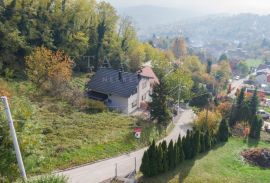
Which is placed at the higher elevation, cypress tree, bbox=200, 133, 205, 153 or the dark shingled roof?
the dark shingled roof

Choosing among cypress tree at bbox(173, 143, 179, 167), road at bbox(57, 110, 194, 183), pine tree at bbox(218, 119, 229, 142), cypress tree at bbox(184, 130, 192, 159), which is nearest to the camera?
road at bbox(57, 110, 194, 183)

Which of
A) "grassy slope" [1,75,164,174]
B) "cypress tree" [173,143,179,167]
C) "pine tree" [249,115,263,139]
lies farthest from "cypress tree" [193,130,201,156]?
"pine tree" [249,115,263,139]

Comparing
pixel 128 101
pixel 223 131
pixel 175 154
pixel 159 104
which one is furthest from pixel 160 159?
pixel 128 101

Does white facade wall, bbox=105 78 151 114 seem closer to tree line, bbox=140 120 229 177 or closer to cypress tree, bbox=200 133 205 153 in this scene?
tree line, bbox=140 120 229 177

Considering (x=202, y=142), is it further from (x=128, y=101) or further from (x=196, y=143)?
(x=128, y=101)

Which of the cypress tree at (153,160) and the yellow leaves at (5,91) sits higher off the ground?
the yellow leaves at (5,91)

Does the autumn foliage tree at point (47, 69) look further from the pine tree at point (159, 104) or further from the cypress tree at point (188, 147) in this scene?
the cypress tree at point (188, 147)

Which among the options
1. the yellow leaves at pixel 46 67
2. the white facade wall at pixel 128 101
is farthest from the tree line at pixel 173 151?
the yellow leaves at pixel 46 67

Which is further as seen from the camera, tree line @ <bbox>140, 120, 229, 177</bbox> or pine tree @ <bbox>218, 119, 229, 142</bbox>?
pine tree @ <bbox>218, 119, 229, 142</bbox>
